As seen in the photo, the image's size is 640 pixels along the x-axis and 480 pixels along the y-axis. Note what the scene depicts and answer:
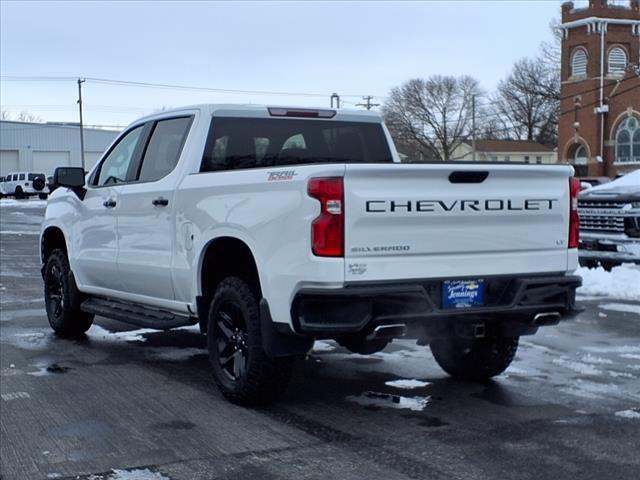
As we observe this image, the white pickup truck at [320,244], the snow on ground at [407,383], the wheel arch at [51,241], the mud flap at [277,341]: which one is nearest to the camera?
the white pickup truck at [320,244]

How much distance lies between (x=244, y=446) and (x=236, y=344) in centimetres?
105

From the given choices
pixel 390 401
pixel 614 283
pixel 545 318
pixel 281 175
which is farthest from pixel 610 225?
pixel 281 175

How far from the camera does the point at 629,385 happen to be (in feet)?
21.4

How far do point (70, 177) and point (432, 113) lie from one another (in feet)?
263

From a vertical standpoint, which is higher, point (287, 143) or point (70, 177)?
point (287, 143)

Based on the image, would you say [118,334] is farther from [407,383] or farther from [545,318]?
[545,318]

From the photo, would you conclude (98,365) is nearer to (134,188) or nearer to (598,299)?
(134,188)

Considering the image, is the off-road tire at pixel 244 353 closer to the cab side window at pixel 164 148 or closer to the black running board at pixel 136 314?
the black running board at pixel 136 314

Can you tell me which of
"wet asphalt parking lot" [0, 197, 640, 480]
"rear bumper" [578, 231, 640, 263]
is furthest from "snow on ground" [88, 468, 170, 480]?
"rear bumper" [578, 231, 640, 263]

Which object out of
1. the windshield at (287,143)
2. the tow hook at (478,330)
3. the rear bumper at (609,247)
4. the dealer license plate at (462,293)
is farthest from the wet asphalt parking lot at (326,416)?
the rear bumper at (609,247)

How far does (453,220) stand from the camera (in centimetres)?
543

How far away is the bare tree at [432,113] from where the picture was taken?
84.6 metres

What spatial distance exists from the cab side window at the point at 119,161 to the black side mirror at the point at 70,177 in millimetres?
164

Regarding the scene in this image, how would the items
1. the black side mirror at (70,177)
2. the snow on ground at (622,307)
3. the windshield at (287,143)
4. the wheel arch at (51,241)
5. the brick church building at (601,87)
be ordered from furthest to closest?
the brick church building at (601,87), the snow on ground at (622,307), the wheel arch at (51,241), the black side mirror at (70,177), the windshield at (287,143)
